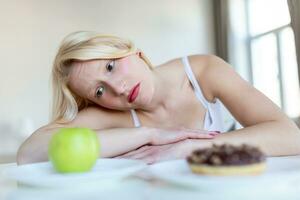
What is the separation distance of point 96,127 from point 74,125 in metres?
0.09

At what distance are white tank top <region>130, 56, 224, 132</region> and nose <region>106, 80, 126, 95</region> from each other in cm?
25

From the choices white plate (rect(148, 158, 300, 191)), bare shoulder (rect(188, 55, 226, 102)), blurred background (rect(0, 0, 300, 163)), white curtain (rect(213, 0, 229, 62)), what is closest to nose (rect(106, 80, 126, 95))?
bare shoulder (rect(188, 55, 226, 102))

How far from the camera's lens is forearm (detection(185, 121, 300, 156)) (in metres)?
0.98

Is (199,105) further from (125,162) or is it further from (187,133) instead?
(125,162)

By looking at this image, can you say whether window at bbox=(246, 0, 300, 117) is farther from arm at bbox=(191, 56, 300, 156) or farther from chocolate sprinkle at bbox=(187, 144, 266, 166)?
chocolate sprinkle at bbox=(187, 144, 266, 166)

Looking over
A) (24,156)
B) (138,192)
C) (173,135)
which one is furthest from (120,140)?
(138,192)

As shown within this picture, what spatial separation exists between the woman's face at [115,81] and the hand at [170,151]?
0.24 m

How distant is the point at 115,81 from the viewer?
1161mm

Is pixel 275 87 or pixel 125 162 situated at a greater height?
pixel 125 162

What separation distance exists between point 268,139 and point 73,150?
54 centimetres

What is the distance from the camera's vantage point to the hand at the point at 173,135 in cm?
102

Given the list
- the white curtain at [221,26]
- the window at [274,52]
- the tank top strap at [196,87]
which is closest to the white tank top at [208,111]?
the tank top strap at [196,87]

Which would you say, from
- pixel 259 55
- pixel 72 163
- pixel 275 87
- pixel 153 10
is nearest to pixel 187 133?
pixel 72 163

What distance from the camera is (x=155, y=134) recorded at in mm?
1073
